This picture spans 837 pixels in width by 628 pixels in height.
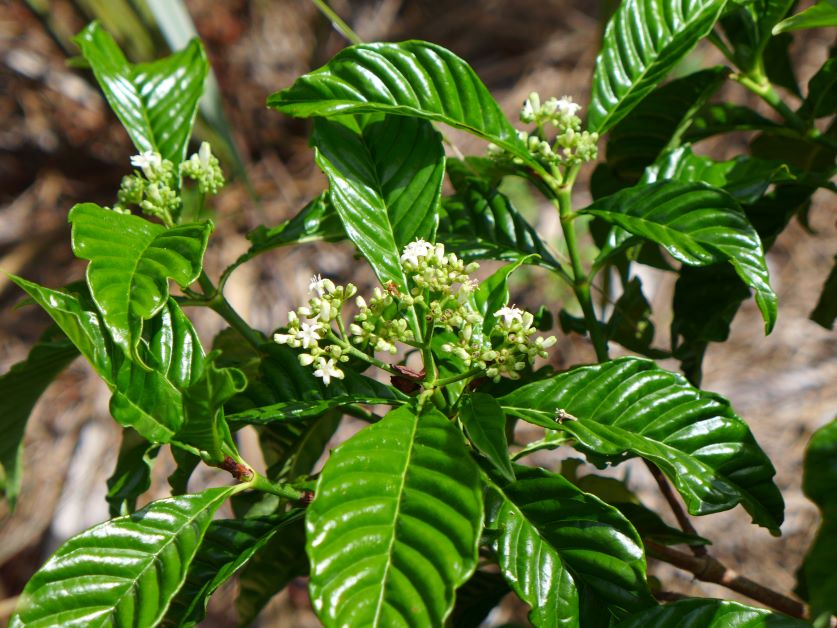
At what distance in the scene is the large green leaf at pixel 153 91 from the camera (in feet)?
3.44

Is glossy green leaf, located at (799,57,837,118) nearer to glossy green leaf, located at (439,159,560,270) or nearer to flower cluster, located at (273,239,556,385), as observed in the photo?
glossy green leaf, located at (439,159,560,270)

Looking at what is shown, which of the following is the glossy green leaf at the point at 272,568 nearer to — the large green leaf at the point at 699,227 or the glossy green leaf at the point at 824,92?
the large green leaf at the point at 699,227

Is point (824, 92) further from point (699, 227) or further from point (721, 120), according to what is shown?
point (699, 227)

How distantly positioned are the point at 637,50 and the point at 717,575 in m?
0.62

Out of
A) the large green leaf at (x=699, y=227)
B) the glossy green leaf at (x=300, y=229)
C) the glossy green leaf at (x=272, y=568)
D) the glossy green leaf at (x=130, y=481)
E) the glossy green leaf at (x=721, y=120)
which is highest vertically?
the glossy green leaf at (x=721, y=120)

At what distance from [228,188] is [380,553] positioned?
153 inches

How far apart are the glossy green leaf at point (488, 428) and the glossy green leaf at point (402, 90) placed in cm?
28

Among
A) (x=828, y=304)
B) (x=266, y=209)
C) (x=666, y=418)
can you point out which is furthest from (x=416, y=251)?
(x=266, y=209)

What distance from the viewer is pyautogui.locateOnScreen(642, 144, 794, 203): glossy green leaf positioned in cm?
97

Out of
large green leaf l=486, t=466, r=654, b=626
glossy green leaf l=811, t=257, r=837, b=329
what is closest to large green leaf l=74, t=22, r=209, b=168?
large green leaf l=486, t=466, r=654, b=626

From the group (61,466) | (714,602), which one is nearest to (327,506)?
(714,602)

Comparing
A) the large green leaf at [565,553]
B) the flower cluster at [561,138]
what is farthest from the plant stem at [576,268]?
the large green leaf at [565,553]

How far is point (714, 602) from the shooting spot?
2.40 feet

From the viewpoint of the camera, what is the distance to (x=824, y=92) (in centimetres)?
105
